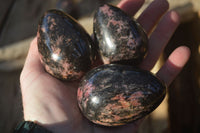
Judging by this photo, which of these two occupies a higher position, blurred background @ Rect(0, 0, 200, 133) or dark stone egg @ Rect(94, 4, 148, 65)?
dark stone egg @ Rect(94, 4, 148, 65)

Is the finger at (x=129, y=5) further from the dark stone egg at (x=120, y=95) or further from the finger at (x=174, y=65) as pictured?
the dark stone egg at (x=120, y=95)

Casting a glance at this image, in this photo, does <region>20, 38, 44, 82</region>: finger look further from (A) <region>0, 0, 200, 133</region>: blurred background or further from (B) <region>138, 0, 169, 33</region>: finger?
(B) <region>138, 0, 169, 33</region>: finger

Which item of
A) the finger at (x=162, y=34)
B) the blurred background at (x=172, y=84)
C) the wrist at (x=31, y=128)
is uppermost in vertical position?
the finger at (x=162, y=34)

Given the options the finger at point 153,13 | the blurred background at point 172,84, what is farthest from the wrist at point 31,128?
the finger at point 153,13

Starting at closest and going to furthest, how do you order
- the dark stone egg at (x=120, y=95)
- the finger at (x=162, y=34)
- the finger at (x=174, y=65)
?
the dark stone egg at (x=120, y=95), the finger at (x=174, y=65), the finger at (x=162, y=34)

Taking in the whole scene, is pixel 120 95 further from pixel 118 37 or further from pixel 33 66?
pixel 33 66

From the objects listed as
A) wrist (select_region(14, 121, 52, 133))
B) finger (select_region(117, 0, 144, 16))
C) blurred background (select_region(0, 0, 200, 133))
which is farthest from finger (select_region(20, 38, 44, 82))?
finger (select_region(117, 0, 144, 16))

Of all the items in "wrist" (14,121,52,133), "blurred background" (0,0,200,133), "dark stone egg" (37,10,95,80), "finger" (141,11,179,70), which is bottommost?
"blurred background" (0,0,200,133)
